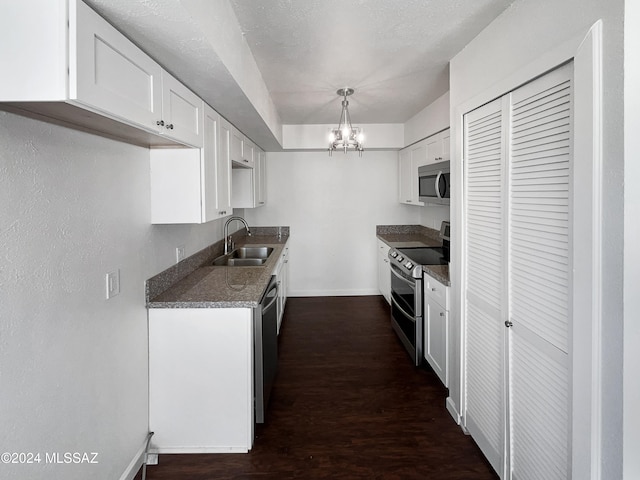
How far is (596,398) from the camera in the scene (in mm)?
1307

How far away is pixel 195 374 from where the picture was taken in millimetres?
2281

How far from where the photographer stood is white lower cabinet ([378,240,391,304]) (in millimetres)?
5027

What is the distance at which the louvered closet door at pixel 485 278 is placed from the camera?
80.0 inches

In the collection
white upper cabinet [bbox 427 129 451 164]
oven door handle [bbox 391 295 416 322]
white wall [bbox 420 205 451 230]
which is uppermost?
white upper cabinet [bbox 427 129 451 164]

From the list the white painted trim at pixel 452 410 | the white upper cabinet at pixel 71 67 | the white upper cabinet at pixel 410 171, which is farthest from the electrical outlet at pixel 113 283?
the white upper cabinet at pixel 410 171

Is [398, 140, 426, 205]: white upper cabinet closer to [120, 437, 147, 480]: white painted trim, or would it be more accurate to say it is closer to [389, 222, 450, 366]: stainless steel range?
[389, 222, 450, 366]: stainless steel range

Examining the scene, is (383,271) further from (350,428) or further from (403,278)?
(350,428)

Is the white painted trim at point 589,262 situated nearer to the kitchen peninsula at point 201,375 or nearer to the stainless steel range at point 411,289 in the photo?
the kitchen peninsula at point 201,375

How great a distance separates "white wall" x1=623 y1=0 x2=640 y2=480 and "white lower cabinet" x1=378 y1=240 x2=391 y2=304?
3712 millimetres

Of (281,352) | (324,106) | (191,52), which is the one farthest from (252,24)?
(281,352)

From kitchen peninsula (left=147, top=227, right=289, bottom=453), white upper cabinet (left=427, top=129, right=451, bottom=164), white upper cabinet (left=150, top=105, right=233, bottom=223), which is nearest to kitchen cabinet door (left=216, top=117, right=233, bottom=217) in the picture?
white upper cabinet (left=150, top=105, right=233, bottom=223)

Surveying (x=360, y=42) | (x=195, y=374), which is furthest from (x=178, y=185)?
(x=360, y=42)

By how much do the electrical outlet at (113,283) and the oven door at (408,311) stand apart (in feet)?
7.53

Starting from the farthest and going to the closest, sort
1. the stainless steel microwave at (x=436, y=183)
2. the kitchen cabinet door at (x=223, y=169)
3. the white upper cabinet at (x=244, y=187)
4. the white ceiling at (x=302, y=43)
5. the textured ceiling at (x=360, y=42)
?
the white upper cabinet at (x=244, y=187) → the stainless steel microwave at (x=436, y=183) → the kitchen cabinet door at (x=223, y=169) → the textured ceiling at (x=360, y=42) → the white ceiling at (x=302, y=43)
